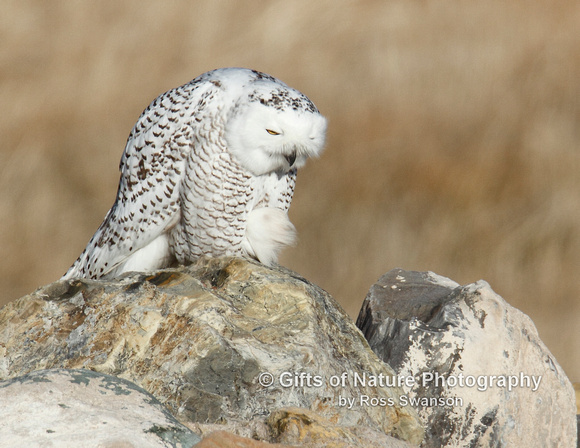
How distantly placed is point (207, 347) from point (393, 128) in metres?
2.59

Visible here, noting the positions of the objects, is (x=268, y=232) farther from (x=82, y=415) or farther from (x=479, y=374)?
(x=82, y=415)

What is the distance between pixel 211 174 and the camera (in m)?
2.45

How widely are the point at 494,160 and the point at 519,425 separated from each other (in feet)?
7.03

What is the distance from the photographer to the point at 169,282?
203 cm

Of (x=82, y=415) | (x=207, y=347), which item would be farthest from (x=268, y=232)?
(x=82, y=415)

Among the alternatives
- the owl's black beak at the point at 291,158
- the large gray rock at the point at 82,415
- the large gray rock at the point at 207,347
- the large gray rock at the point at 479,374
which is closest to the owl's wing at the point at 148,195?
the owl's black beak at the point at 291,158

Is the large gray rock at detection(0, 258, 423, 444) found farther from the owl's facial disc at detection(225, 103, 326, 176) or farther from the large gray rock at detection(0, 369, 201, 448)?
the owl's facial disc at detection(225, 103, 326, 176)

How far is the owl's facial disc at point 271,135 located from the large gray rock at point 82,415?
1.03 metres

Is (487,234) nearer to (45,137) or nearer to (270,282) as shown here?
(270,282)

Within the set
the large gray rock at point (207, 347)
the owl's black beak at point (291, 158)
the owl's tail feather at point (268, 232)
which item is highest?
the owl's black beak at point (291, 158)

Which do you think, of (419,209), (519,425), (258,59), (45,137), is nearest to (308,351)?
(519,425)

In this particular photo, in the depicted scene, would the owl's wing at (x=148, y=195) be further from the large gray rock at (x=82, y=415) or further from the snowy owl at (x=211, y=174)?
the large gray rock at (x=82, y=415)

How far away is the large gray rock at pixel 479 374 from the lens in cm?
214

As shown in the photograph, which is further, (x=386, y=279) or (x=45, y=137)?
(x=45, y=137)
